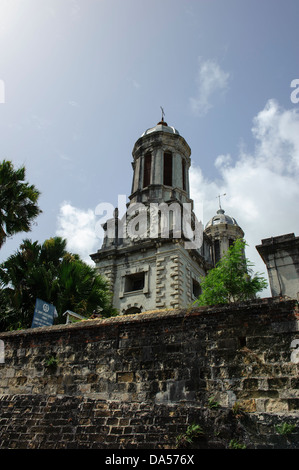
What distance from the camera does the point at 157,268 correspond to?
73.5 feet

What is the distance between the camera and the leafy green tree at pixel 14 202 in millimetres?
14516

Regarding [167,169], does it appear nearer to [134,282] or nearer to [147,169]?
[147,169]

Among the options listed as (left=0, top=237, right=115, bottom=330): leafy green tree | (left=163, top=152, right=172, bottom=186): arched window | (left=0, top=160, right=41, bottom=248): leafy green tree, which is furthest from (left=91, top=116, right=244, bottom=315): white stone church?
(left=0, top=160, right=41, bottom=248): leafy green tree

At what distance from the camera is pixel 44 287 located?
1530cm

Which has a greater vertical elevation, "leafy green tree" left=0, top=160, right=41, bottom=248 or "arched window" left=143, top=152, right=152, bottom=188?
"arched window" left=143, top=152, right=152, bottom=188

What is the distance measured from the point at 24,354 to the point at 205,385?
4.41m

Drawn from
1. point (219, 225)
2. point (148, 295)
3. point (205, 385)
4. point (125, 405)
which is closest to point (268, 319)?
point (205, 385)

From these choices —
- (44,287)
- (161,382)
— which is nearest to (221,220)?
(44,287)

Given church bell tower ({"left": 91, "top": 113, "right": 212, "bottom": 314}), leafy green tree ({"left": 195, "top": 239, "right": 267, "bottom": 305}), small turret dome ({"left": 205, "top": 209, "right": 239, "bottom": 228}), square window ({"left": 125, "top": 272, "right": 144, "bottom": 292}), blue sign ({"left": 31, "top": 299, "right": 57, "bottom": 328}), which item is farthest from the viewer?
small turret dome ({"left": 205, "top": 209, "right": 239, "bottom": 228})

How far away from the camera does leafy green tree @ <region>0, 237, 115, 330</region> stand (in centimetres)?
1482

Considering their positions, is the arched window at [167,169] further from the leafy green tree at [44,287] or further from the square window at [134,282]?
the leafy green tree at [44,287]

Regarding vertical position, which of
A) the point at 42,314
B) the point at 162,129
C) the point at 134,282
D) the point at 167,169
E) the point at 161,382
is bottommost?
the point at 161,382

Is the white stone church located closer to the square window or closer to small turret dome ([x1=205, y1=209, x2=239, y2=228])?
the square window

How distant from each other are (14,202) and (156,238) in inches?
406
